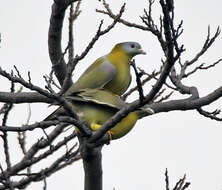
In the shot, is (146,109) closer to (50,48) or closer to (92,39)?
(92,39)

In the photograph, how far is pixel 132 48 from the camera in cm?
672

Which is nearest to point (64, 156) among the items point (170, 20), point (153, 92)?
point (153, 92)

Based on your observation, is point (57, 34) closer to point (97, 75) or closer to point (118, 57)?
point (97, 75)

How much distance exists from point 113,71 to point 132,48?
89 centimetres

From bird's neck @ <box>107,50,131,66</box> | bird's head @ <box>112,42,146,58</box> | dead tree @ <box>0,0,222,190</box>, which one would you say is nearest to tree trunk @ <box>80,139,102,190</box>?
dead tree @ <box>0,0,222,190</box>

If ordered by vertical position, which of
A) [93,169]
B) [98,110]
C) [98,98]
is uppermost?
[98,98]

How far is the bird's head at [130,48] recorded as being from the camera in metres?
6.66

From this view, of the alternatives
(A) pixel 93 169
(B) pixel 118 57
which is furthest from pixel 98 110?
(B) pixel 118 57

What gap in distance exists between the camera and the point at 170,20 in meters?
2.78

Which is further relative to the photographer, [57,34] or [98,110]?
[57,34]

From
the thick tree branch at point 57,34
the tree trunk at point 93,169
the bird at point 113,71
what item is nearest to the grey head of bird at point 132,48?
the bird at point 113,71

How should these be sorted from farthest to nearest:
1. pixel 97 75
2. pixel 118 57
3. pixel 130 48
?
pixel 130 48 → pixel 118 57 → pixel 97 75

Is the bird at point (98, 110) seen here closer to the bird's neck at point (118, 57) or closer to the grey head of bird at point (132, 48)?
the bird's neck at point (118, 57)

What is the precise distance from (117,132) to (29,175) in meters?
0.88
